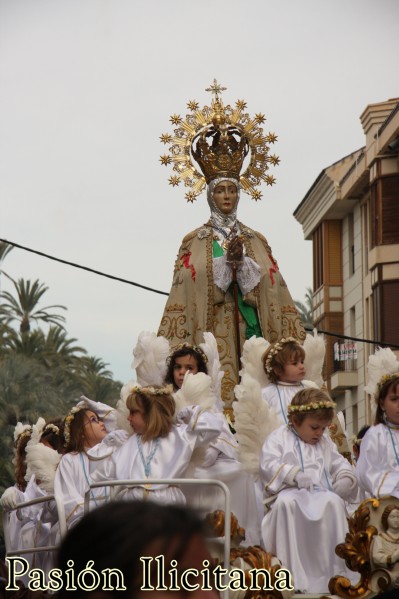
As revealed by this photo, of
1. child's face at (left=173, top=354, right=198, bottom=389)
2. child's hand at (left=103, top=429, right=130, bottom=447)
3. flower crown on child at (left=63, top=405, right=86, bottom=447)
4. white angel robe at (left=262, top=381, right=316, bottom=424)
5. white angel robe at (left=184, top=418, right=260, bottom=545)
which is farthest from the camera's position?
child's face at (left=173, top=354, right=198, bottom=389)

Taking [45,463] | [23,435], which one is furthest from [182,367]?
[23,435]

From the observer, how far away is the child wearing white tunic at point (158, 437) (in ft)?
26.4

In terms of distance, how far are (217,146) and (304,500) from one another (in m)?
4.80

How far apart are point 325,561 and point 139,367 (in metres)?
3.07

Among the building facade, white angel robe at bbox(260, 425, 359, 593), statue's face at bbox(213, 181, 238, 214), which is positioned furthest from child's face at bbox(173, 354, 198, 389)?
the building facade

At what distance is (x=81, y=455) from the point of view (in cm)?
902

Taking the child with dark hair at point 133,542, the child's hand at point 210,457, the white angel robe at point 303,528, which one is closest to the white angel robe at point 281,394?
the child's hand at point 210,457

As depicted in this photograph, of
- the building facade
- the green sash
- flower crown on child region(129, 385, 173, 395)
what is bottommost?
flower crown on child region(129, 385, 173, 395)

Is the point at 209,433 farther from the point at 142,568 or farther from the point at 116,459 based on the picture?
the point at 142,568

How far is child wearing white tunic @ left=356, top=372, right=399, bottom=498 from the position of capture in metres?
8.23

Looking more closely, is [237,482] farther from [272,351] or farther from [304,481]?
[272,351]

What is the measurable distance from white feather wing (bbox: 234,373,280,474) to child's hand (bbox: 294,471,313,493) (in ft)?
1.98

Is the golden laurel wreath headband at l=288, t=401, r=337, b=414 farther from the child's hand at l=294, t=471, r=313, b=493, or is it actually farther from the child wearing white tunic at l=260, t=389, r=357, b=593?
the child's hand at l=294, t=471, r=313, b=493

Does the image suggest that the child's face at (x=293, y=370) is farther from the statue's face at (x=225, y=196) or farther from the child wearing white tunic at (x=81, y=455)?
the statue's face at (x=225, y=196)
